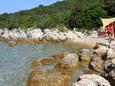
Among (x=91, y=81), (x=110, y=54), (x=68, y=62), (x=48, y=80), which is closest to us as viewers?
(x=91, y=81)

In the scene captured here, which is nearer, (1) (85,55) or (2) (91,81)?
(2) (91,81)

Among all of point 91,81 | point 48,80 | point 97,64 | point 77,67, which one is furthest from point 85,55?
point 91,81

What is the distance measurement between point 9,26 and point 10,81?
8362 cm

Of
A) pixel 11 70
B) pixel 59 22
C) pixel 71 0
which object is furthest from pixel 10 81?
pixel 71 0

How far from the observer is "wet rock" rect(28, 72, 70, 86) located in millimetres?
24047

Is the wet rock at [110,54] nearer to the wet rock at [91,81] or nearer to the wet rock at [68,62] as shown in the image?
the wet rock at [68,62]

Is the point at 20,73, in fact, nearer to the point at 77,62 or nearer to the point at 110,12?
the point at 77,62

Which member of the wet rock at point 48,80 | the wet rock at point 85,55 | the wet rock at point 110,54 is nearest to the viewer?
the wet rock at point 48,80

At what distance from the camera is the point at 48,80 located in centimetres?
2461

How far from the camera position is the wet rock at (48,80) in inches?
947

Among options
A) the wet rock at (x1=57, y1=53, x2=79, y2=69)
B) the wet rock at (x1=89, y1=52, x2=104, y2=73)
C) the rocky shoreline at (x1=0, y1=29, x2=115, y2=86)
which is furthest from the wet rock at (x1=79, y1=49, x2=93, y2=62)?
the wet rock at (x1=89, y1=52, x2=104, y2=73)

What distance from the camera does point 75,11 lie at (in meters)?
79.5

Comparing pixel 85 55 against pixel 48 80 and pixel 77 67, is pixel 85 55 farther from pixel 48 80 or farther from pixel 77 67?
pixel 48 80

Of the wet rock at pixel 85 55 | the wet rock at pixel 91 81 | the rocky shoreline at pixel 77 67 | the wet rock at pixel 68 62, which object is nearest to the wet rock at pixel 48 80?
the rocky shoreline at pixel 77 67
